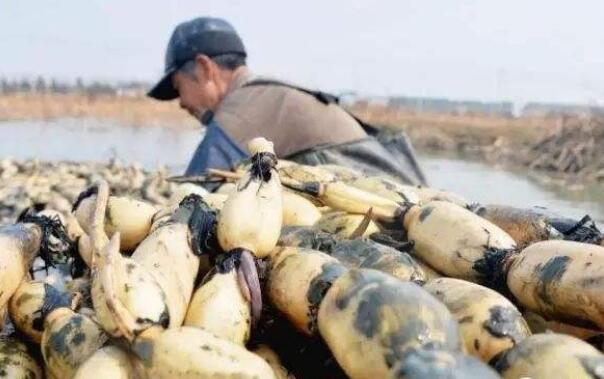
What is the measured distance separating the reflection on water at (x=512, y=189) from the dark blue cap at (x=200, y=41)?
663 cm

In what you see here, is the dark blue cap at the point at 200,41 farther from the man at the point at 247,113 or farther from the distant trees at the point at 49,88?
the distant trees at the point at 49,88

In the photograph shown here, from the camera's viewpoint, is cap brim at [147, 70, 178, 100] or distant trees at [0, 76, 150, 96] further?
distant trees at [0, 76, 150, 96]

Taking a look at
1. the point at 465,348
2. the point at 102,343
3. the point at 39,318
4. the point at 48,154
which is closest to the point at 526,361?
the point at 465,348

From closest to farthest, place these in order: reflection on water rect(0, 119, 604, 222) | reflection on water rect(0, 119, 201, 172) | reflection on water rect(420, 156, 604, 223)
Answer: reflection on water rect(420, 156, 604, 223), reflection on water rect(0, 119, 604, 222), reflection on water rect(0, 119, 201, 172)

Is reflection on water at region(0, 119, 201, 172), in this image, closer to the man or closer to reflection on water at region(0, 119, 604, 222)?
reflection on water at region(0, 119, 604, 222)

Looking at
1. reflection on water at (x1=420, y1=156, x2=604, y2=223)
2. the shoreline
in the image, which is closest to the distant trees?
the shoreline

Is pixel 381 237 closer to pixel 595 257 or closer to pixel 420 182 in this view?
pixel 595 257

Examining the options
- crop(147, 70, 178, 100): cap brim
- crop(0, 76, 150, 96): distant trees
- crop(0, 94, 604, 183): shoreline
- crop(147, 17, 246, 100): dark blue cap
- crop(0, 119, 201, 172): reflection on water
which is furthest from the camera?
crop(0, 76, 150, 96): distant trees

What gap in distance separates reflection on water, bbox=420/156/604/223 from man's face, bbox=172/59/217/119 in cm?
653

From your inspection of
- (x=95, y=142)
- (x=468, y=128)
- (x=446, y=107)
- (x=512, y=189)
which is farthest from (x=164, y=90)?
(x=446, y=107)

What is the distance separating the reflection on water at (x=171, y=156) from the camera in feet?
47.7

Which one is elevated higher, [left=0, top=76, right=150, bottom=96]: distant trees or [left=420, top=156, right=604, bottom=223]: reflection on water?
[left=420, top=156, right=604, bottom=223]: reflection on water

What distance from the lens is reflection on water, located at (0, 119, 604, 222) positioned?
14.5 meters

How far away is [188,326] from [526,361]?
0.69 metres
